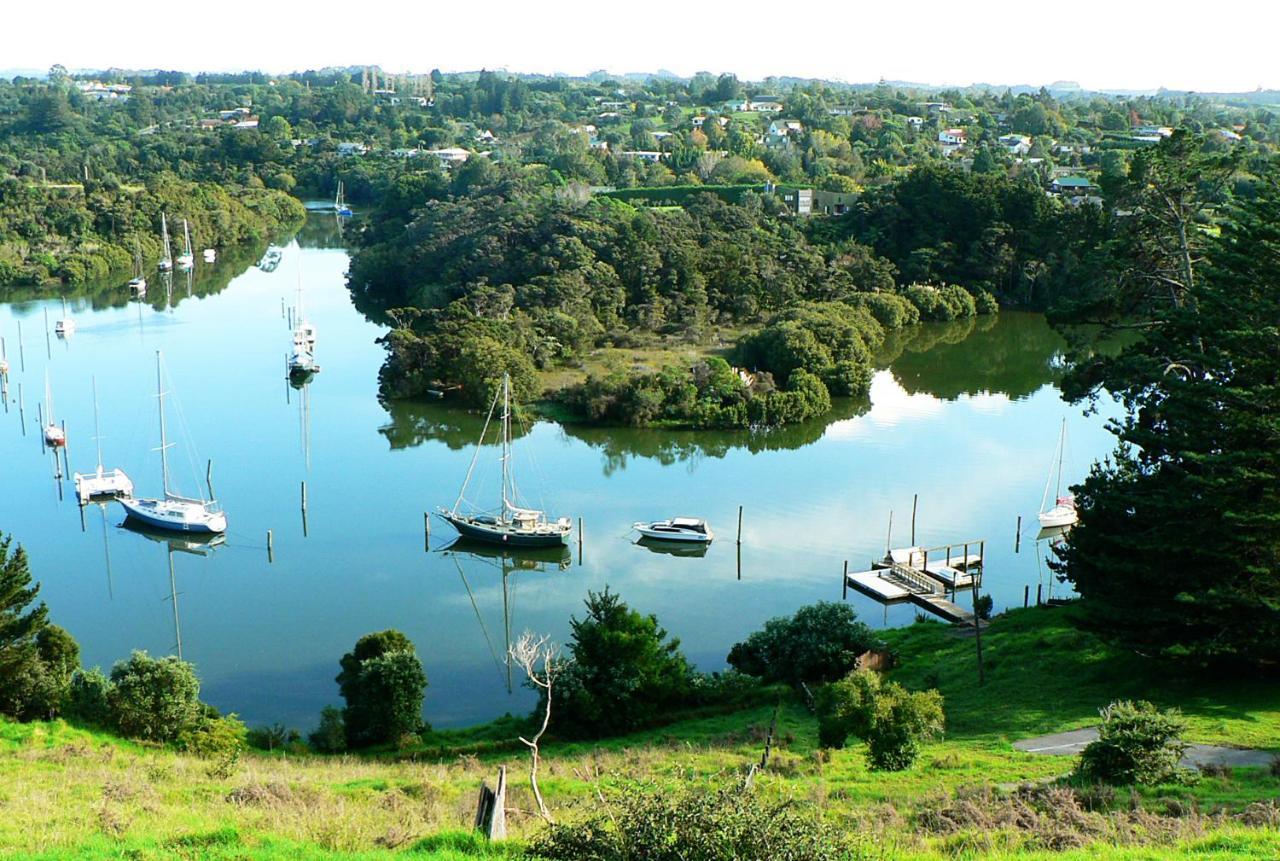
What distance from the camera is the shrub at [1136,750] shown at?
13.8 metres

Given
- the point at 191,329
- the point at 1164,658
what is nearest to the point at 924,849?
the point at 1164,658

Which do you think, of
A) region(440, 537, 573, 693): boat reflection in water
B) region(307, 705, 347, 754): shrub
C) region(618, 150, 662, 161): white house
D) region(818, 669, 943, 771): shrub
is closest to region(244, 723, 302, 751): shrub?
region(307, 705, 347, 754): shrub

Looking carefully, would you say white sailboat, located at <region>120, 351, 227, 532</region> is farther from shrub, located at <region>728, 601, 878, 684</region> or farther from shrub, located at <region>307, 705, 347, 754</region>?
shrub, located at <region>728, 601, 878, 684</region>

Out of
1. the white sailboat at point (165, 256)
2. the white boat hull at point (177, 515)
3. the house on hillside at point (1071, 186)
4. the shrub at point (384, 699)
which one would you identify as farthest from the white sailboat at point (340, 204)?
the shrub at point (384, 699)

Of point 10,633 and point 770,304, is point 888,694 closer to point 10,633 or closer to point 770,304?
point 10,633

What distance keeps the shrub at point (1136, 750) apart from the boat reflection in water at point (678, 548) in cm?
1598

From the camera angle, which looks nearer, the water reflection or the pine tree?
the pine tree

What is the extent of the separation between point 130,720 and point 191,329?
38.2 m

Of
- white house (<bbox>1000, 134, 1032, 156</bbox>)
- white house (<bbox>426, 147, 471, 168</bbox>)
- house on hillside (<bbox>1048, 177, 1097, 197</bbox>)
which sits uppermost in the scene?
white house (<bbox>1000, 134, 1032, 156</bbox>)

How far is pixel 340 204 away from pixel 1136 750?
86.3 meters

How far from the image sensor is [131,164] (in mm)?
94188

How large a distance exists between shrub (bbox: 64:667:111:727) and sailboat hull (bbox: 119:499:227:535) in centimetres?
1117

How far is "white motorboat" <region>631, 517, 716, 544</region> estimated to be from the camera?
97.8ft

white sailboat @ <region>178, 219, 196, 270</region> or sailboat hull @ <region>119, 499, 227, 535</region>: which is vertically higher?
white sailboat @ <region>178, 219, 196, 270</region>
